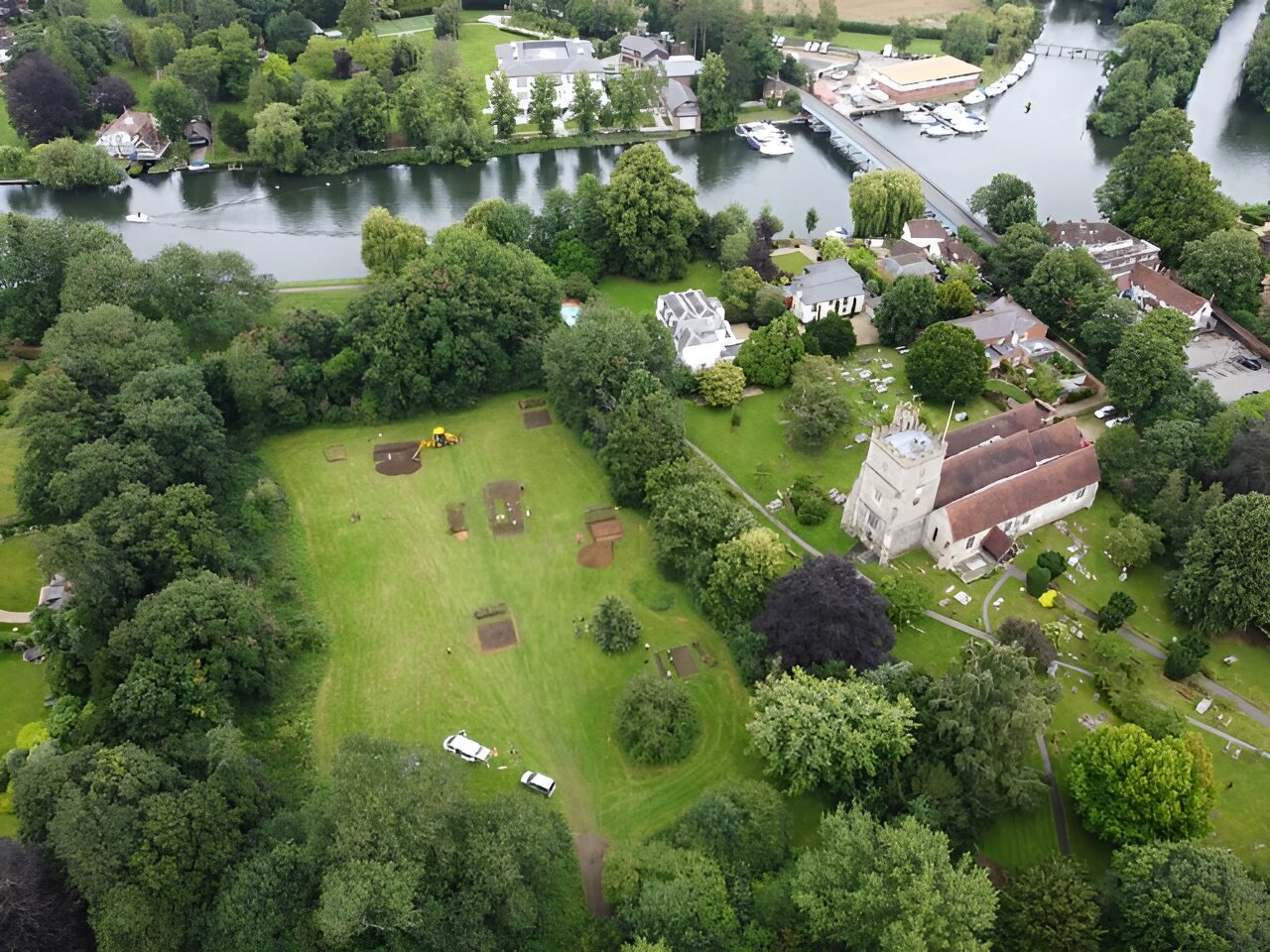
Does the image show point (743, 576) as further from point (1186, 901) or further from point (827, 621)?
point (1186, 901)

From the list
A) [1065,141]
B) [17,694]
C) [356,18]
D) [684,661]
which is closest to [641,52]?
[356,18]

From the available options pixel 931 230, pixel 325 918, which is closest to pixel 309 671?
pixel 325 918

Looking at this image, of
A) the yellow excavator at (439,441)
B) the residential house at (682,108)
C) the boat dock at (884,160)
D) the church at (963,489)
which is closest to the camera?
the church at (963,489)

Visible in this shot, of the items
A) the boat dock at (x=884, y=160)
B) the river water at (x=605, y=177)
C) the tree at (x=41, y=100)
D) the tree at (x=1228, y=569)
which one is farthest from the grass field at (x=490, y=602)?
the tree at (x=41, y=100)

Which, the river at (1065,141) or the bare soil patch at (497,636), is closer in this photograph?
the bare soil patch at (497,636)

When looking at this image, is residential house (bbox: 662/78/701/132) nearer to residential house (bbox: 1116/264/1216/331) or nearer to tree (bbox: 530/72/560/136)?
tree (bbox: 530/72/560/136)

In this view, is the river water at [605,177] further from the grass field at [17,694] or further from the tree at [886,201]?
the grass field at [17,694]

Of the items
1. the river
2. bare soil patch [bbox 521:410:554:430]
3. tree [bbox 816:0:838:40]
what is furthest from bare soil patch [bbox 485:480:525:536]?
tree [bbox 816:0:838:40]
